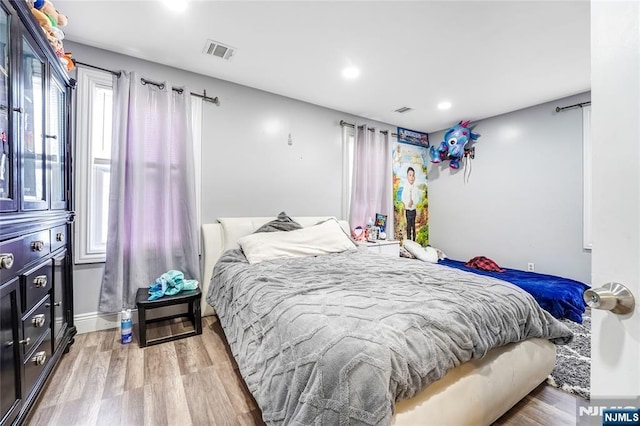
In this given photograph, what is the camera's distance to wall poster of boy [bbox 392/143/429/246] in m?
4.44

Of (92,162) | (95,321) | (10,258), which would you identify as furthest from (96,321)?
(10,258)

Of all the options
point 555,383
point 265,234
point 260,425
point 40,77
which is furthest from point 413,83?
Result: point 260,425

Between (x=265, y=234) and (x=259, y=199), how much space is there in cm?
69

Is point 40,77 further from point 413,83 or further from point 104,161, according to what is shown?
point 413,83

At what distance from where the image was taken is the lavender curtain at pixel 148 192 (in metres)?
2.35

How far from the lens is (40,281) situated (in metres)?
1.41

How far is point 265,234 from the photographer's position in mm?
2635

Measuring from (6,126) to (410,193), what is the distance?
178 inches

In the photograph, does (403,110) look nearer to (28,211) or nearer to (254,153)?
(254,153)

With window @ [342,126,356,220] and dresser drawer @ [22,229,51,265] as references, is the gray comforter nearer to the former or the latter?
dresser drawer @ [22,229,51,265]

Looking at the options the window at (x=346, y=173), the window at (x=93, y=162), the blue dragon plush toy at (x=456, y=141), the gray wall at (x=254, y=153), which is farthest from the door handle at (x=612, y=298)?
the blue dragon plush toy at (x=456, y=141)

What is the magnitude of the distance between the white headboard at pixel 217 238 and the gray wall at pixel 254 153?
6.7 inches

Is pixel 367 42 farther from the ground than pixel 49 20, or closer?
farther from the ground

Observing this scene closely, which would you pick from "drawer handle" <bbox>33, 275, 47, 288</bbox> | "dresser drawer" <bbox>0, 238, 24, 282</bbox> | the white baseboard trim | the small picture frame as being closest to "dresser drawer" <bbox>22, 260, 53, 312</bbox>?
"drawer handle" <bbox>33, 275, 47, 288</bbox>
